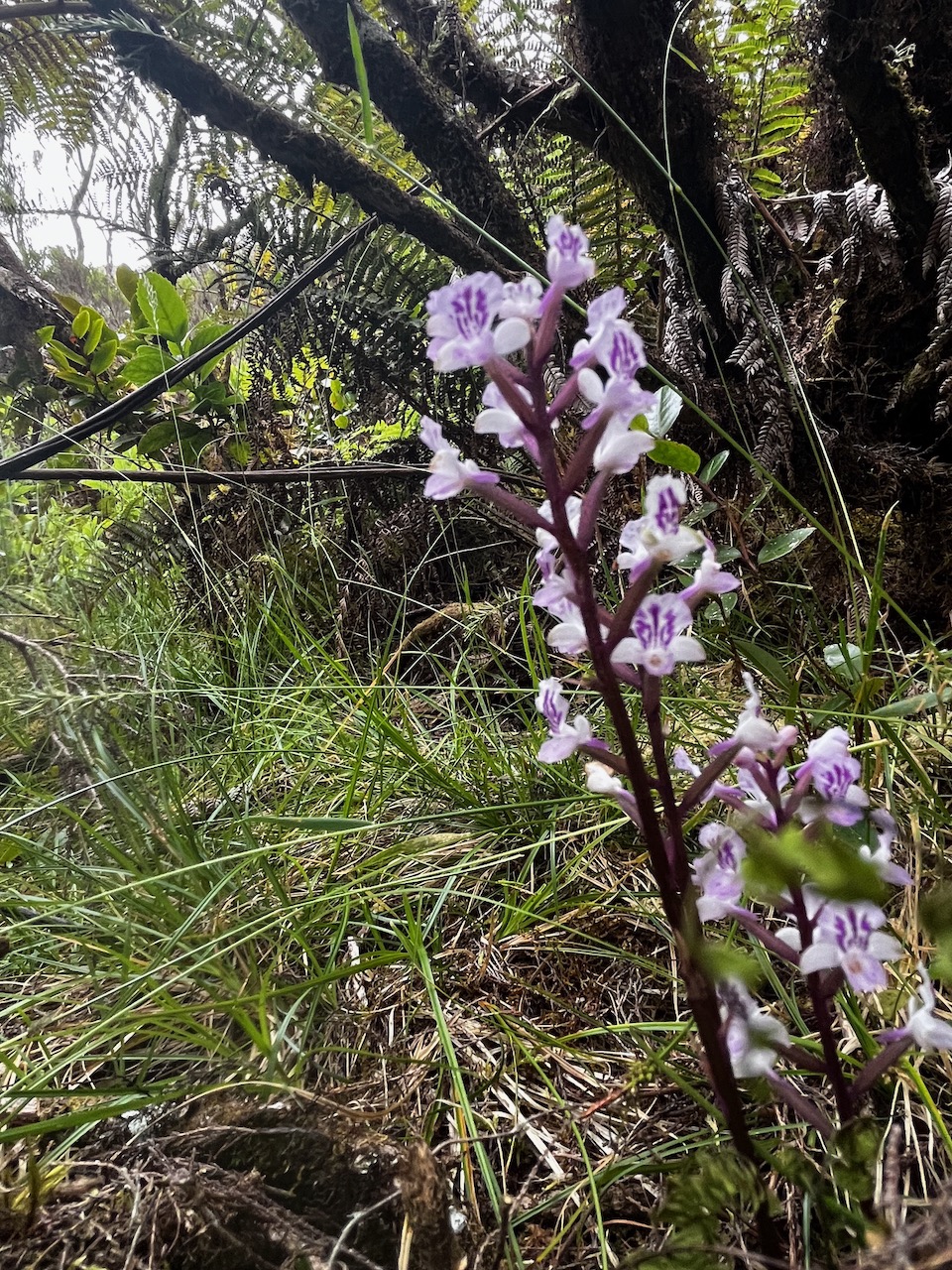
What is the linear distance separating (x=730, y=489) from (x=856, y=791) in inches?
55.4

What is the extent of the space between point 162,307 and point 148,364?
0.18m

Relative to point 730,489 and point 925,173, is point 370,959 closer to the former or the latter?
point 730,489

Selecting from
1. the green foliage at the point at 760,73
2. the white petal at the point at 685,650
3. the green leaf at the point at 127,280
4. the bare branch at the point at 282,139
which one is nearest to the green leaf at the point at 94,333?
the green leaf at the point at 127,280

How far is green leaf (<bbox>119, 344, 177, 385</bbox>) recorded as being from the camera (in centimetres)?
240

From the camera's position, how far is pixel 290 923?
1228mm

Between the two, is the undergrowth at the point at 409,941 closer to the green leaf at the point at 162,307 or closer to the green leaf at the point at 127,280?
the green leaf at the point at 162,307

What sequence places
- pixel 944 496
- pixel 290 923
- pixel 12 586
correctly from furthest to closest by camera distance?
pixel 12 586
pixel 944 496
pixel 290 923

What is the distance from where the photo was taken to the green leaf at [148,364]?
2402 mm

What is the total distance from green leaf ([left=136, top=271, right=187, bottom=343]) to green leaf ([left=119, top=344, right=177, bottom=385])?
2.6 inches

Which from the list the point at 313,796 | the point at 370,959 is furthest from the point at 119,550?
the point at 370,959

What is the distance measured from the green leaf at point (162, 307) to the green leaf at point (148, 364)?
0.22ft

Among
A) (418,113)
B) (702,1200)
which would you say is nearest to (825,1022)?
(702,1200)

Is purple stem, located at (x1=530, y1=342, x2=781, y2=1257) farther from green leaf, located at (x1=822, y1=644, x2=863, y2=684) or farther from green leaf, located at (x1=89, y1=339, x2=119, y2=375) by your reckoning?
green leaf, located at (x1=89, y1=339, x2=119, y2=375)

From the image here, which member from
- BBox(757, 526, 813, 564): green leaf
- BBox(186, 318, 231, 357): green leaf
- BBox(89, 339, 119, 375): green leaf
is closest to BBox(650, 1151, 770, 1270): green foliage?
BBox(757, 526, 813, 564): green leaf
